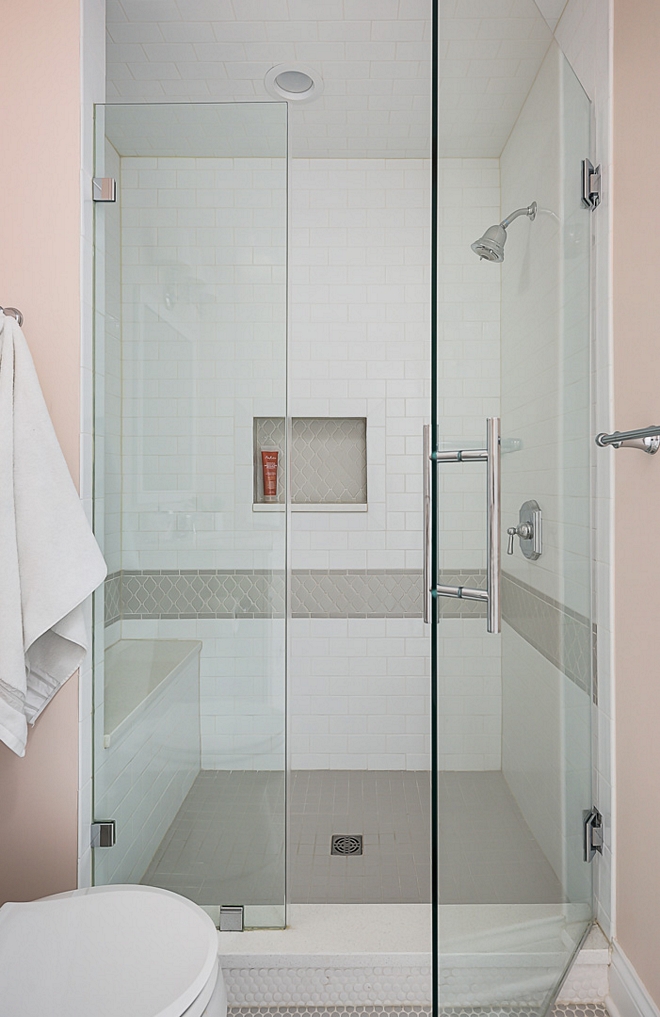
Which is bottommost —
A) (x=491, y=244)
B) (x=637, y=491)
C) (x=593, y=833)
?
(x=593, y=833)

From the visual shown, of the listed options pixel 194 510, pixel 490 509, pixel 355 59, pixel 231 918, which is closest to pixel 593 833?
pixel 231 918

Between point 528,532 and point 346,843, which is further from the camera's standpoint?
point 346,843

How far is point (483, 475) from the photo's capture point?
1.17 m

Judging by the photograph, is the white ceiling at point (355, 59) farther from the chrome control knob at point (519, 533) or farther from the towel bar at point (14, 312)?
the towel bar at point (14, 312)

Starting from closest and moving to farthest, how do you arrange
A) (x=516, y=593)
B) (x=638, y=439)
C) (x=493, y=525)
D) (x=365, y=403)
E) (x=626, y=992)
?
1. (x=493, y=525)
2. (x=516, y=593)
3. (x=638, y=439)
4. (x=626, y=992)
5. (x=365, y=403)

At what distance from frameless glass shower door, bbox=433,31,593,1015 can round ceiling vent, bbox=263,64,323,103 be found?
45.7 inches

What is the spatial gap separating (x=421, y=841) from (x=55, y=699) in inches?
54.4

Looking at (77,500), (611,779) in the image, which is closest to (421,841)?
(611,779)

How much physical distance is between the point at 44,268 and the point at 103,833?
1334mm

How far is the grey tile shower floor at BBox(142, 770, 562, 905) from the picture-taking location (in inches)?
48.3

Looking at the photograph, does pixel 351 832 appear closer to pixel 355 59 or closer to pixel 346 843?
pixel 346 843

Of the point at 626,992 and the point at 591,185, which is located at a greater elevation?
the point at 591,185

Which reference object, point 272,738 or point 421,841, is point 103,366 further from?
point 421,841

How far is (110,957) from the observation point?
1159 mm
